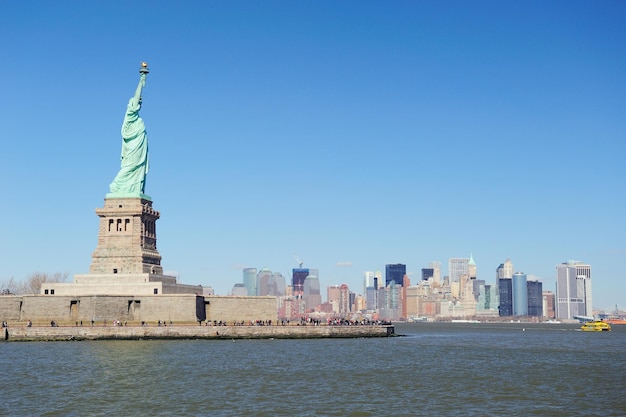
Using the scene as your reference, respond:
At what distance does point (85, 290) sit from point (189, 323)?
40.8 feet

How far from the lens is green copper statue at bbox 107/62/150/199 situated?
98750 millimetres

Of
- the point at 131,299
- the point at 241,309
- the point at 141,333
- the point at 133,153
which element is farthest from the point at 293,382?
the point at 133,153

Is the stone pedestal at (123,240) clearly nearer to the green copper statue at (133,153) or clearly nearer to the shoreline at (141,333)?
Result: the green copper statue at (133,153)

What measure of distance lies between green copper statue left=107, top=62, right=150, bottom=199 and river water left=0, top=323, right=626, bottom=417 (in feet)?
78.2

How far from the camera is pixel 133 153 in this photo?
99750 millimetres

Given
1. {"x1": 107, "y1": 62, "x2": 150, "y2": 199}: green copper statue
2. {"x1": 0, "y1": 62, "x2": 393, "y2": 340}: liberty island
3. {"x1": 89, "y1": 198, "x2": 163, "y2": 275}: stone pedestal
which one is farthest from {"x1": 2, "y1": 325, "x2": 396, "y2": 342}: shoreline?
{"x1": 107, "y1": 62, "x2": 150, "y2": 199}: green copper statue

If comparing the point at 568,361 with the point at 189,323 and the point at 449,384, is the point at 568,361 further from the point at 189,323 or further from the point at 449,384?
the point at 189,323

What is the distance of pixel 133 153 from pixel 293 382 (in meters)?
55.0

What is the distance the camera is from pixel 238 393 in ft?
152

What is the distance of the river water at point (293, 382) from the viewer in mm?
41344

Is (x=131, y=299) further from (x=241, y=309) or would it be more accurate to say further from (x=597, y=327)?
(x=597, y=327)

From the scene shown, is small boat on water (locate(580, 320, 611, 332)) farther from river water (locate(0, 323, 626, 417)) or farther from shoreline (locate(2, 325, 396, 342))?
shoreline (locate(2, 325, 396, 342))

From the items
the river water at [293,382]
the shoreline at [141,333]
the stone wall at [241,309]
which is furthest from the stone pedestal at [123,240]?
the river water at [293,382]

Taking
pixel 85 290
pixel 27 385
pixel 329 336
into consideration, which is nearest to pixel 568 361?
pixel 329 336
